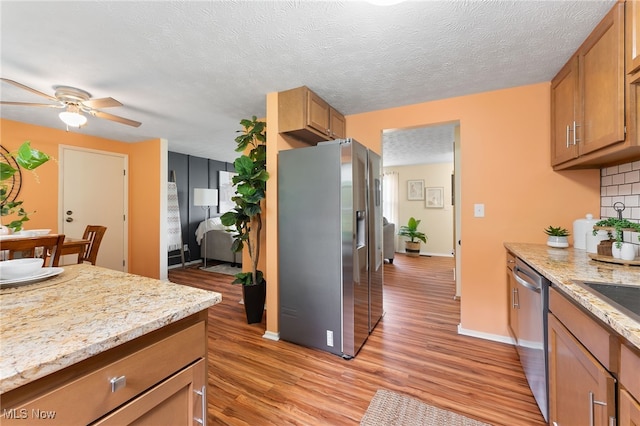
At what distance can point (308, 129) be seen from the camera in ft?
7.64

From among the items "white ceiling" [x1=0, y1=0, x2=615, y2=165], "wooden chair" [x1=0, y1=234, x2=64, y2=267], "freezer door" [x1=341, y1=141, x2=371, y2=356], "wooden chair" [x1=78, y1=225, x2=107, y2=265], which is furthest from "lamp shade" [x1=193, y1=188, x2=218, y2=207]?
"freezer door" [x1=341, y1=141, x2=371, y2=356]

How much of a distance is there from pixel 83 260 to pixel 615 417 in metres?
3.98

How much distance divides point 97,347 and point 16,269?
78cm

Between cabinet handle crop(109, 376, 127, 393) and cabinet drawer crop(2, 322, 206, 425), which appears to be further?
cabinet handle crop(109, 376, 127, 393)

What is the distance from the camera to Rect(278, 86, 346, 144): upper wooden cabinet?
227 cm

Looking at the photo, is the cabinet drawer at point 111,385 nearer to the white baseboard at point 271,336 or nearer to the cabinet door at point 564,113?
the white baseboard at point 271,336

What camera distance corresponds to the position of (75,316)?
73 centimetres

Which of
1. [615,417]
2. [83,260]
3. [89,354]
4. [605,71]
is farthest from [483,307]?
[83,260]

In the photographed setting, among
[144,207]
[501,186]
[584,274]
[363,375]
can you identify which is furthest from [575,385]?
[144,207]

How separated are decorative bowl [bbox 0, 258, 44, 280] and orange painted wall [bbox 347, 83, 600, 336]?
290 centimetres

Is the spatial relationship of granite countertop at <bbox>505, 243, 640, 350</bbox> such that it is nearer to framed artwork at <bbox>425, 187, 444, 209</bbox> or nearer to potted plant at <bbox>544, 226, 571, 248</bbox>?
potted plant at <bbox>544, 226, 571, 248</bbox>

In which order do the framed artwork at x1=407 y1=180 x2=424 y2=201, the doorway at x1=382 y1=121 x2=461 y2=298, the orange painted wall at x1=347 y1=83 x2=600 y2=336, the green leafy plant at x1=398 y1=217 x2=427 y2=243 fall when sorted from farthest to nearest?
1. the framed artwork at x1=407 y1=180 x2=424 y2=201
2. the green leafy plant at x1=398 y1=217 x2=427 y2=243
3. the doorway at x1=382 y1=121 x2=461 y2=298
4. the orange painted wall at x1=347 y1=83 x2=600 y2=336

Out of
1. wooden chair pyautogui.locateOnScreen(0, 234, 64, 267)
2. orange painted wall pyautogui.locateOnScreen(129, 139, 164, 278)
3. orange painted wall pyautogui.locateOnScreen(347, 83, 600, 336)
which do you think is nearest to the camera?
wooden chair pyautogui.locateOnScreen(0, 234, 64, 267)

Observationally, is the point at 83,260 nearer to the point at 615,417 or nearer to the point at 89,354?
the point at 89,354
